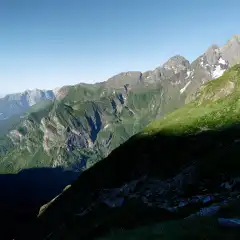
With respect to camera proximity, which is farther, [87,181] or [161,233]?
[87,181]

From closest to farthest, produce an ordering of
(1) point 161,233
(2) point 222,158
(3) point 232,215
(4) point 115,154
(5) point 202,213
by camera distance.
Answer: (1) point 161,233
(3) point 232,215
(5) point 202,213
(2) point 222,158
(4) point 115,154

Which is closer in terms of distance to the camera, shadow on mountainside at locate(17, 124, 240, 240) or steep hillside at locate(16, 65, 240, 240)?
steep hillside at locate(16, 65, 240, 240)

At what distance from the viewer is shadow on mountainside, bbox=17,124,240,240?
53250 mm

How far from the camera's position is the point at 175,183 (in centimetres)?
6175

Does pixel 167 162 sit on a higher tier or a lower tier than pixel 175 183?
lower

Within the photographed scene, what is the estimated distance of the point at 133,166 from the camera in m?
112

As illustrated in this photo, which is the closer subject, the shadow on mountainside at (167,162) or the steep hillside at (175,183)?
the steep hillside at (175,183)

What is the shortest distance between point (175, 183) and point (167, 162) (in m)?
29.6

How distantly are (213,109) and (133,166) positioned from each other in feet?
135

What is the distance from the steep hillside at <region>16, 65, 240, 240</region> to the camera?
26.7 metres

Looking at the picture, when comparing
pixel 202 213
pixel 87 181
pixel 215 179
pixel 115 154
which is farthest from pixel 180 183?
pixel 87 181

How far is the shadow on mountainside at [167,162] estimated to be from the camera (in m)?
53.2

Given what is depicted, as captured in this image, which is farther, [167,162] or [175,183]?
[167,162]

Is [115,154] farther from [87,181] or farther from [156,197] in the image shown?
[156,197]
